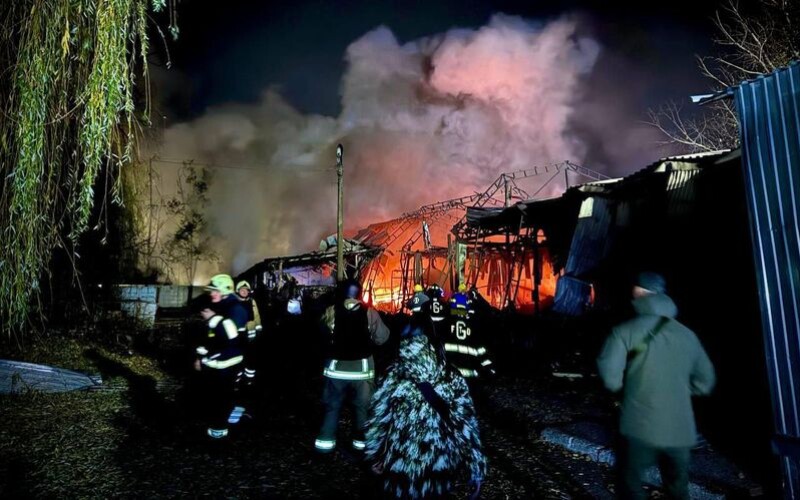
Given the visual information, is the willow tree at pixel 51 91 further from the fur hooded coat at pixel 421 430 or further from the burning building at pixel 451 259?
the burning building at pixel 451 259

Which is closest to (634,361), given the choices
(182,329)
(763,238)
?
(763,238)

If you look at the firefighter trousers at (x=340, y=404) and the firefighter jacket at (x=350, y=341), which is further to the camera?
the firefighter jacket at (x=350, y=341)

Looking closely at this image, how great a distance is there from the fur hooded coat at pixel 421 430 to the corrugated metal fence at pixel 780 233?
2.79 m

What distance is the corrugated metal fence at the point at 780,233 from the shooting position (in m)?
3.76

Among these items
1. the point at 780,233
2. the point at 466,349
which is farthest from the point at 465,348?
the point at 780,233

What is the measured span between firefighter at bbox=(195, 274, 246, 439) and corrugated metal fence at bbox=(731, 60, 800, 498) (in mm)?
5847

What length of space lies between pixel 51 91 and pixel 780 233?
22.9 feet

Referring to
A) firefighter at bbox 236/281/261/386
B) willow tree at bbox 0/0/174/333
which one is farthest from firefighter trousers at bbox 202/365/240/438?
willow tree at bbox 0/0/174/333

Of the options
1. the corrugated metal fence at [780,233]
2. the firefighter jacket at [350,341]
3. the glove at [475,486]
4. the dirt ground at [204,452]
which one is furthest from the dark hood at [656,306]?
the firefighter jacket at [350,341]

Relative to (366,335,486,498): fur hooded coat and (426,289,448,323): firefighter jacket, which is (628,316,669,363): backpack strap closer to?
(366,335,486,498): fur hooded coat

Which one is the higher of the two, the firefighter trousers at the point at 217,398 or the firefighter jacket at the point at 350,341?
the firefighter jacket at the point at 350,341

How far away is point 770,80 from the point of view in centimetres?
417

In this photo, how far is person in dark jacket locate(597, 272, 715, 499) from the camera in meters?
2.95

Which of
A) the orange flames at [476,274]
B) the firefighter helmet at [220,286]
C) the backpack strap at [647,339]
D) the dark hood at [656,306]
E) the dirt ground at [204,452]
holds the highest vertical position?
the orange flames at [476,274]
